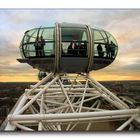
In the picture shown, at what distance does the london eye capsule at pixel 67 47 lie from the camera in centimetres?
672

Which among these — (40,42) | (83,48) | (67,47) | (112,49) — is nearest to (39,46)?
(40,42)

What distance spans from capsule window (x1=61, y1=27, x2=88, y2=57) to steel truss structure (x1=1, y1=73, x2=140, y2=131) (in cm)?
35

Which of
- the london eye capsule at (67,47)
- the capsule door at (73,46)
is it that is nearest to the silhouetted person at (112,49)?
the london eye capsule at (67,47)

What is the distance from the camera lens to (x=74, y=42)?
6.76m

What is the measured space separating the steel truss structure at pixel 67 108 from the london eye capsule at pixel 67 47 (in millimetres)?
234

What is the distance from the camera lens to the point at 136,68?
6.75 metres

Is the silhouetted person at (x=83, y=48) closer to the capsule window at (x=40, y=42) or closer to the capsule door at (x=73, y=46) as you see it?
the capsule door at (x=73, y=46)

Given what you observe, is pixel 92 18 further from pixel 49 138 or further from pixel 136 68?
pixel 49 138

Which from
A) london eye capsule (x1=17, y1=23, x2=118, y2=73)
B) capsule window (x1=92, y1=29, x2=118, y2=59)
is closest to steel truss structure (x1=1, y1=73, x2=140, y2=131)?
london eye capsule (x1=17, y1=23, x2=118, y2=73)

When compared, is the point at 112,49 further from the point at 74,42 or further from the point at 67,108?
the point at 67,108

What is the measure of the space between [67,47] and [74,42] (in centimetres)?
10

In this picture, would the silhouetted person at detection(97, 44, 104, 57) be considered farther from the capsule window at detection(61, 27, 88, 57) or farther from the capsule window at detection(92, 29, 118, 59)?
the capsule window at detection(61, 27, 88, 57)

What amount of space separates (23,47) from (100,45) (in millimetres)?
861

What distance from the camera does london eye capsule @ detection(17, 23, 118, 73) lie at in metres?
6.72
